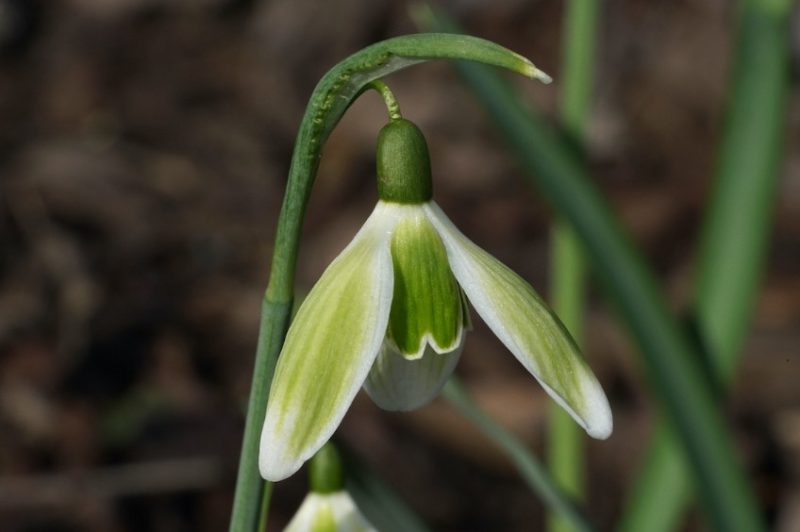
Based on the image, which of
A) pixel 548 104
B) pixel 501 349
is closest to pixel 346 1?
pixel 548 104

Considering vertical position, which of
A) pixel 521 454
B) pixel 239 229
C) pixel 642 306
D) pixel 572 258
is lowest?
pixel 521 454

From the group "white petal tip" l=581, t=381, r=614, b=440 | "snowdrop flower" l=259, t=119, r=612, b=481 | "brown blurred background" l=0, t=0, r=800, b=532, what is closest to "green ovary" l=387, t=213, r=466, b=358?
"snowdrop flower" l=259, t=119, r=612, b=481

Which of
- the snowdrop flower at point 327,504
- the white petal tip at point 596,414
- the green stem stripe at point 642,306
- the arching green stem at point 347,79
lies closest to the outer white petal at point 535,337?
the white petal tip at point 596,414

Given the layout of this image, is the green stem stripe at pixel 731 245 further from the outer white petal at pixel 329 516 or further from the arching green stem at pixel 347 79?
the arching green stem at pixel 347 79

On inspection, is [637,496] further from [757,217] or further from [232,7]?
[232,7]

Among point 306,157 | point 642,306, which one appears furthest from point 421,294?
point 642,306

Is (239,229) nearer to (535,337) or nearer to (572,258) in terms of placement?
(572,258)
